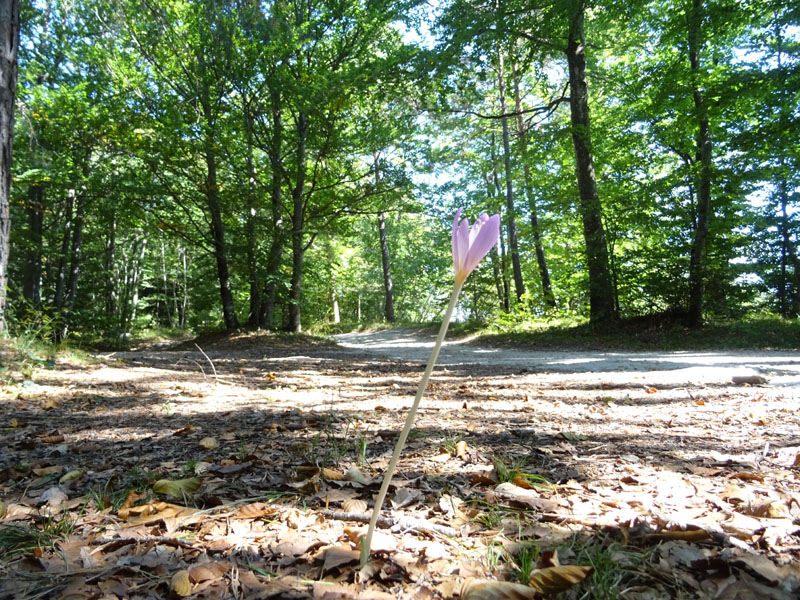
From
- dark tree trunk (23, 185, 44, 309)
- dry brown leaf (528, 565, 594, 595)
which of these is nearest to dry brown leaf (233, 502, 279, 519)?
dry brown leaf (528, 565, 594, 595)

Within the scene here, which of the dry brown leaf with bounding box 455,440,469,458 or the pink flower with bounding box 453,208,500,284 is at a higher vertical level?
the pink flower with bounding box 453,208,500,284

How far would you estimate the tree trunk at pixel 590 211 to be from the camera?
36.0ft

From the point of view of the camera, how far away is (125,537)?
135 centimetres

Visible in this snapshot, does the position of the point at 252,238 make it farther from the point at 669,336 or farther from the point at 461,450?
the point at 461,450

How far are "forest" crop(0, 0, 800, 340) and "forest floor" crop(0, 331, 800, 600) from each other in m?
7.92

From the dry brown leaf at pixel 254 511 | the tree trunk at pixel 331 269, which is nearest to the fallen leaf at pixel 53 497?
the dry brown leaf at pixel 254 511

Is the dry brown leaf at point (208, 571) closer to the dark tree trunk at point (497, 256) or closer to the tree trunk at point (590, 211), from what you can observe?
the tree trunk at point (590, 211)

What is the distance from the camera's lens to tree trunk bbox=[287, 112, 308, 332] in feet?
44.3

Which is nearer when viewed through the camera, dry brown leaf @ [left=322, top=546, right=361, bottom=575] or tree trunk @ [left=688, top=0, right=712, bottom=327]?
dry brown leaf @ [left=322, top=546, right=361, bottom=575]

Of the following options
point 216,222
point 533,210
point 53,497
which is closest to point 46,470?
point 53,497

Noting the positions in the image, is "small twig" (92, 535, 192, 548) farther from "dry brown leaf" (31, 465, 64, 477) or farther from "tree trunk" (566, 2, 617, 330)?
"tree trunk" (566, 2, 617, 330)

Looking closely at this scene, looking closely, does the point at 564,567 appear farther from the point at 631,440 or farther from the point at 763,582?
the point at 631,440

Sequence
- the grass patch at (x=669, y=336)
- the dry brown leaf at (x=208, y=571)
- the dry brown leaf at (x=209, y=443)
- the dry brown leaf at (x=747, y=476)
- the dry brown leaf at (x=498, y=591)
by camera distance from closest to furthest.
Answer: the dry brown leaf at (x=498, y=591) → the dry brown leaf at (x=208, y=571) → the dry brown leaf at (x=747, y=476) → the dry brown leaf at (x=209, y=443) → the grass patch at (x=669, y=336)

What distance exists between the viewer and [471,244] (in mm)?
1070
